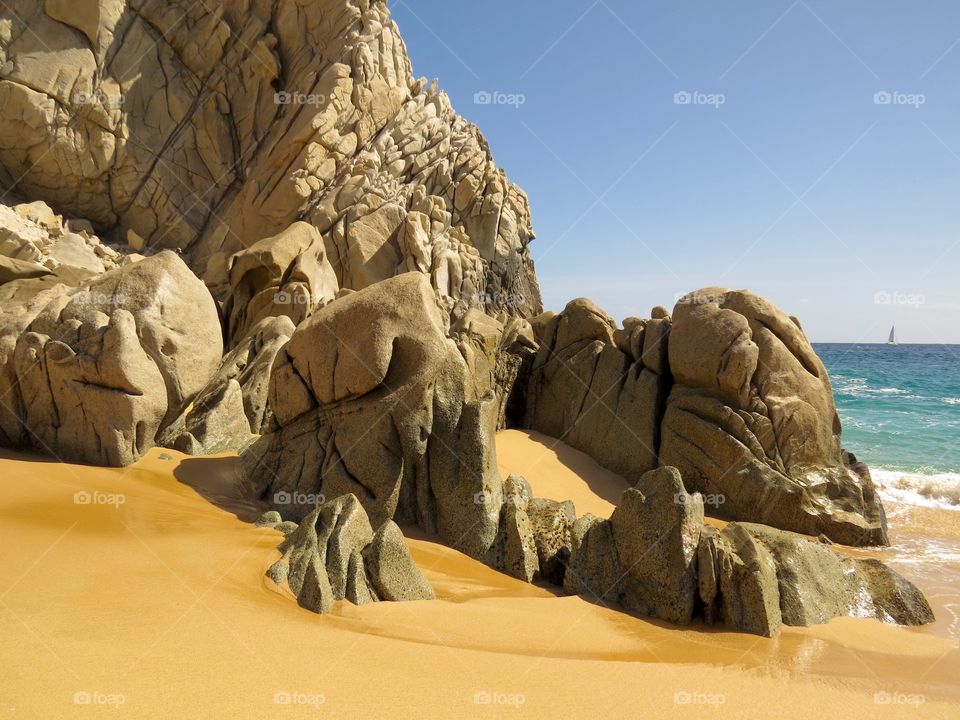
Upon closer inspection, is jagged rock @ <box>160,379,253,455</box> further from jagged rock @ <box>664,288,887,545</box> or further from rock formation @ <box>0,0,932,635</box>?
jagged rock @ <box>664,288,887,545</box>

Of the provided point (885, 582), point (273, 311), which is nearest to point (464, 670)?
point (885, 582)

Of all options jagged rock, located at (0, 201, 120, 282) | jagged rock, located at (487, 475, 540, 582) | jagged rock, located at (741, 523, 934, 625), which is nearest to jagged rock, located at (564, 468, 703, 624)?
jagged rock, located at (487, 475, 540, 582)

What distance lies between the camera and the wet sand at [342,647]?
2.93m

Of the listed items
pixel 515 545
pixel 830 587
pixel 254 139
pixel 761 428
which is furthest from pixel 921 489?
pixel 254 139

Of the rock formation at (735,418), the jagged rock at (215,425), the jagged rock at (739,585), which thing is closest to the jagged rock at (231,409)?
the jagged rock at (215,425)

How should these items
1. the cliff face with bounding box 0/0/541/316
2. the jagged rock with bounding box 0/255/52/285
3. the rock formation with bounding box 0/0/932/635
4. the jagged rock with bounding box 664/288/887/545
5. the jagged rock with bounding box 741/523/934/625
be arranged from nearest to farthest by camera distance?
the jagged rock with bounding box 741/523/934/625 → the rock formation with bounding box 0/0/932/635 → the jagged rock with bounding box 664/288/887/545 → the jagged rock with bounding box 0/255/52/285 → the cliff face with bounding box 0/0/541/316

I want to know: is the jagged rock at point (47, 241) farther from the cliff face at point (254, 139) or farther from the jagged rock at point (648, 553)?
the jagged rock at point (648, 553)

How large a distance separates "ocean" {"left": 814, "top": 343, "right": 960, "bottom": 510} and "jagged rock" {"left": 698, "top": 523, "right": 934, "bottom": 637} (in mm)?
8590

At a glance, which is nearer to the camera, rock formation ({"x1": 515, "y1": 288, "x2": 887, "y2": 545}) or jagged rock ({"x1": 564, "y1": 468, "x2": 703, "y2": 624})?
jagged rock ({"x1": 564, "y1": 468, "x2": 703, "y2": 624})

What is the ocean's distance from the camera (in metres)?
13.8

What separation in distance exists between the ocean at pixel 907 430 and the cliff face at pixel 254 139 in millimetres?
15994

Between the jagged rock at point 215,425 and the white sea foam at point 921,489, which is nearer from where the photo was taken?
the jagged rock at point 215,425

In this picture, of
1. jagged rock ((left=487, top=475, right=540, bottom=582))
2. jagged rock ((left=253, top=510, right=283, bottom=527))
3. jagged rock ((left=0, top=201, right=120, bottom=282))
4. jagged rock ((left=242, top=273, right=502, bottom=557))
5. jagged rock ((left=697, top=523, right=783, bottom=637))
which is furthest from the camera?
jagged rock ((left=0, top=201, right=120, bottom=282))

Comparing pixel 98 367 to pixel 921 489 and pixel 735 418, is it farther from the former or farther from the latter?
pixel 921 489
